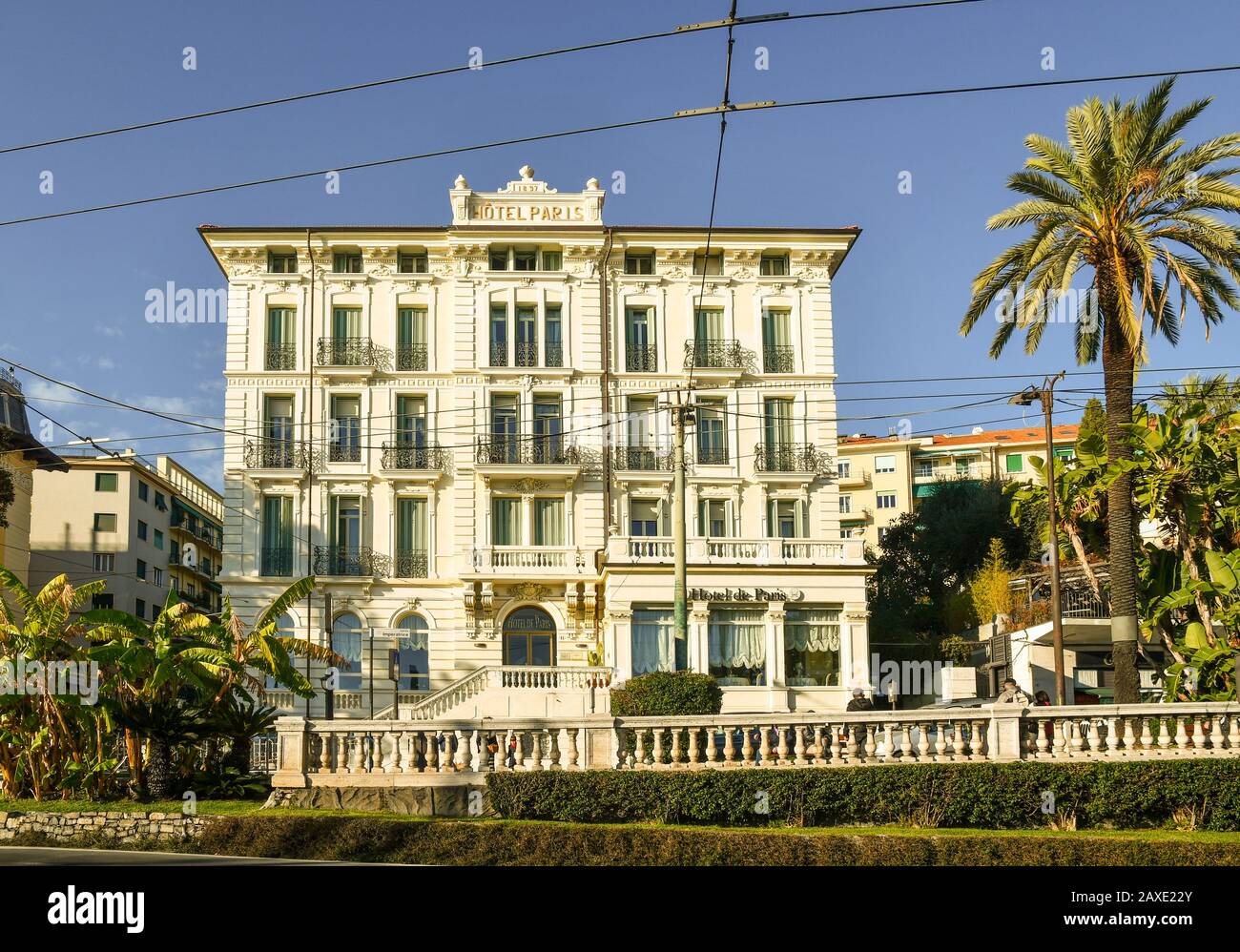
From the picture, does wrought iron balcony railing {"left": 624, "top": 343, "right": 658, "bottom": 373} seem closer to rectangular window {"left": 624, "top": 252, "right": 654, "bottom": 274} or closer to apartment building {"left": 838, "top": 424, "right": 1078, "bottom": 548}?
rectangular window {"left": 624, "top": 252, "right": 654, "bottom": 274}

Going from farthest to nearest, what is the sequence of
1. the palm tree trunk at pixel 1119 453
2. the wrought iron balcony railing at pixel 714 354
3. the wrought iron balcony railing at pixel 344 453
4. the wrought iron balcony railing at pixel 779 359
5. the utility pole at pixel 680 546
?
the wrought iron balcony railing at pixel 779 359 < the wrought iron balcony railing at pixel 714 354 < the wrought iron balcony railing at pixel 344 453 < the utility pole at pixel 680 546 < the palm tree trunk at pixel 1119 453

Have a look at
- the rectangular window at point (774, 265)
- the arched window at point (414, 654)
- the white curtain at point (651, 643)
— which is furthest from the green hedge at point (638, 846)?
the rectangular window at point (774, 265)

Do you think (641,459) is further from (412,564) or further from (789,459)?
(412,564)

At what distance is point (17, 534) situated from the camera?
2115 inches

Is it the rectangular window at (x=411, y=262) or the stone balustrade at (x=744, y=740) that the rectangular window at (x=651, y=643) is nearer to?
the rectangular window at (x=411, y=262)

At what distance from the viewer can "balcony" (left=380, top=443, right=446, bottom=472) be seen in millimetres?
41906

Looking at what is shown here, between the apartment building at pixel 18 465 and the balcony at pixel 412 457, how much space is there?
642 inches

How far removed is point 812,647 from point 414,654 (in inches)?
485

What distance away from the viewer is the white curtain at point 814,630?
3828 centimetres

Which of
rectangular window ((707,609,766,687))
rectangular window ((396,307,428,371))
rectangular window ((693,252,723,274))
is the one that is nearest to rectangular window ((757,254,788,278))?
rectangular window ((693,252,723,274))

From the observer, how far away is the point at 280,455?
137ft

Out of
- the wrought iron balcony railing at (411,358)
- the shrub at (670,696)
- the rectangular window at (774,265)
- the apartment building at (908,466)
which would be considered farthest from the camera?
the apartment building at (908,466)

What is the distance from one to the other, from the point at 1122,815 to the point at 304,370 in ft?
103

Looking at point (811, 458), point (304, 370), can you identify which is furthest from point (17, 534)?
point (811, 458)
